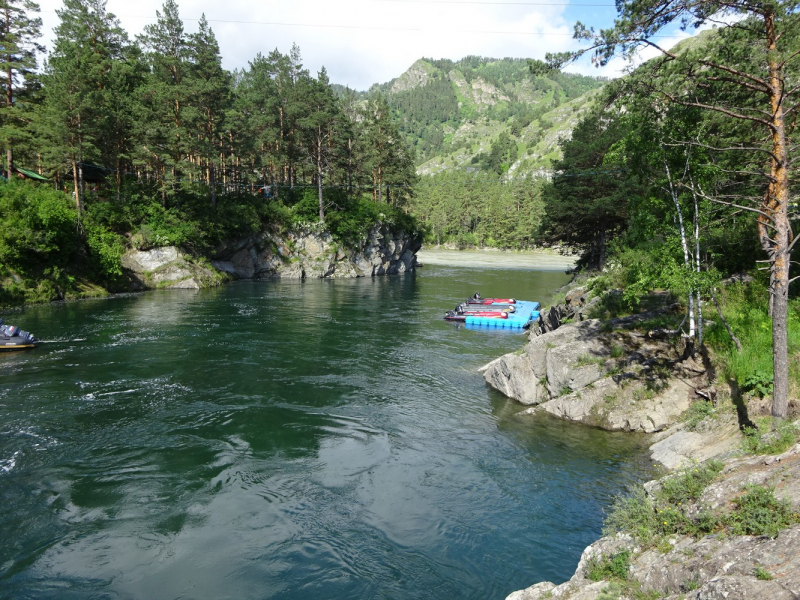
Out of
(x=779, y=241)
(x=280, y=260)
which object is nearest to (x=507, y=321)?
(x=779, y=241)

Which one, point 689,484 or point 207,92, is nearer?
point 689,484

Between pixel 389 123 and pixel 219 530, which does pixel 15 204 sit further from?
pixel 389 123

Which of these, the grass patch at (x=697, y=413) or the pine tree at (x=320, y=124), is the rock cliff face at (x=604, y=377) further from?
the pine tree at (x=320, y=124)

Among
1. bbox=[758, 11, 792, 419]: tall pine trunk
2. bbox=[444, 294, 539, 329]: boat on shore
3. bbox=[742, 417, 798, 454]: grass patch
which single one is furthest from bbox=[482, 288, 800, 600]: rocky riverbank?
bbox=[444, 294, 539, 329]: boat on shore

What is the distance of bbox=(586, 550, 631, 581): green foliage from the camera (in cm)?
712

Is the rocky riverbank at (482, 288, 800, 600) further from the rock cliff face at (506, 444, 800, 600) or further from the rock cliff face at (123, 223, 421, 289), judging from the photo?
the rock cliff face at (123, 223, 421, 289)

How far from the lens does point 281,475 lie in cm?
1311

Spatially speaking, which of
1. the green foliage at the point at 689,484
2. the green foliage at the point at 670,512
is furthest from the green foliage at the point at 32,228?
the green foliage at the point at 689,484

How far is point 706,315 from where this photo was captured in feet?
57.0

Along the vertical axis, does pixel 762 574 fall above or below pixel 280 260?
below

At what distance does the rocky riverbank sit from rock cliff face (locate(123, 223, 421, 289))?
35.2 meters

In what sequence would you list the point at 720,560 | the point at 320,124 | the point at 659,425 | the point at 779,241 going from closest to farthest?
1. the point at 720,560
2. the point at 779,241
3. the point at 659,425
4. the point at 320,124

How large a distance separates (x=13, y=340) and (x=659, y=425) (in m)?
28.0

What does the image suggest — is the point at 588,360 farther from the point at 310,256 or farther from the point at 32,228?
the point at 310,256
